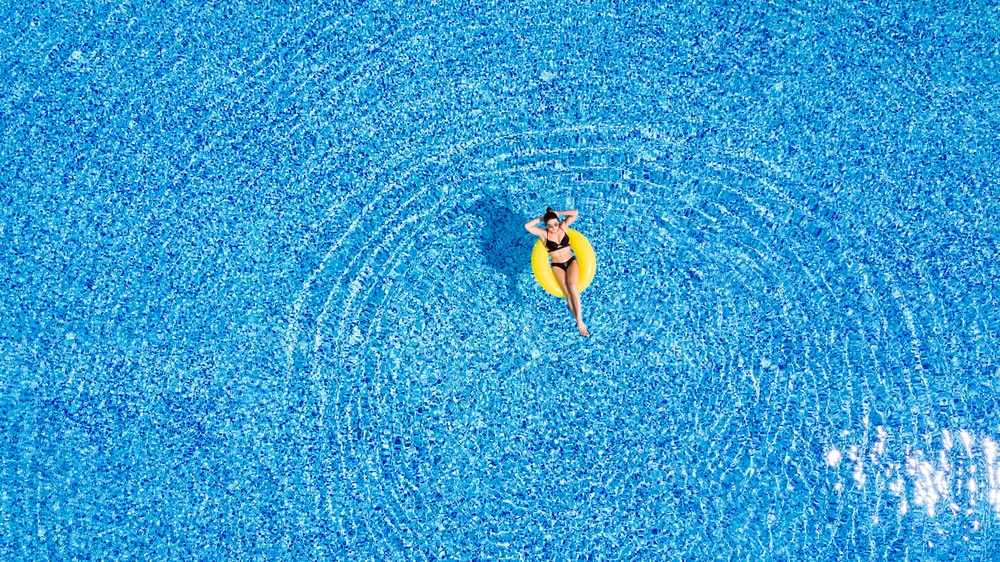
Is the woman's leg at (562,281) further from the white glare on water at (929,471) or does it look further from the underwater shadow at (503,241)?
the white glare on water at (929,471)

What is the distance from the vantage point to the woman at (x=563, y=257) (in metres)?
4.14

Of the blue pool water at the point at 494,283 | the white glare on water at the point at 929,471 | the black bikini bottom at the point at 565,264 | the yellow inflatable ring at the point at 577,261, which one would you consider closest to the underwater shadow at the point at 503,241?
the blue pool water at the point at 494,283

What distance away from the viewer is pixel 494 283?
455 centimetres

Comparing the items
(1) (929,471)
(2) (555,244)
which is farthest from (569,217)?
(1) (929,471)

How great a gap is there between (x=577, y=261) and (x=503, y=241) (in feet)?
1.86

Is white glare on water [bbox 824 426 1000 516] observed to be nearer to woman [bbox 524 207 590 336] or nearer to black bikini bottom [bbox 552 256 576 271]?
woman [bbox 524 207 590 336]

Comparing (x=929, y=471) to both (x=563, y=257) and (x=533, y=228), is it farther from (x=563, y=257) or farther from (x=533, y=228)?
(x=533, y=228)

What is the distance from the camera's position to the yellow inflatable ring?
13.9 ft

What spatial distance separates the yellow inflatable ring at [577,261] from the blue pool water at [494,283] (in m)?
0.24

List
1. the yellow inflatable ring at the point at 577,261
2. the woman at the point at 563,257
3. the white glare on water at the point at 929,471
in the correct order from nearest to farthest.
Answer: the woman at the point at 563,257, the yellow inflatable ring at the point at 577,261, the white glare on water at the point at 929,471

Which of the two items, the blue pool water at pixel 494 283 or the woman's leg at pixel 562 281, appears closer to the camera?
the woman's leg at pixel 562 281

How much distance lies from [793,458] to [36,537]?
4.94 meters

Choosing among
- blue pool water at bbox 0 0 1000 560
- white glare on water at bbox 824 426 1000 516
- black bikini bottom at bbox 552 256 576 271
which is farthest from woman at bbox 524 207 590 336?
white glare on water at bbox 824 426 1000 516

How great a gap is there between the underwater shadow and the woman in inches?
12.8
